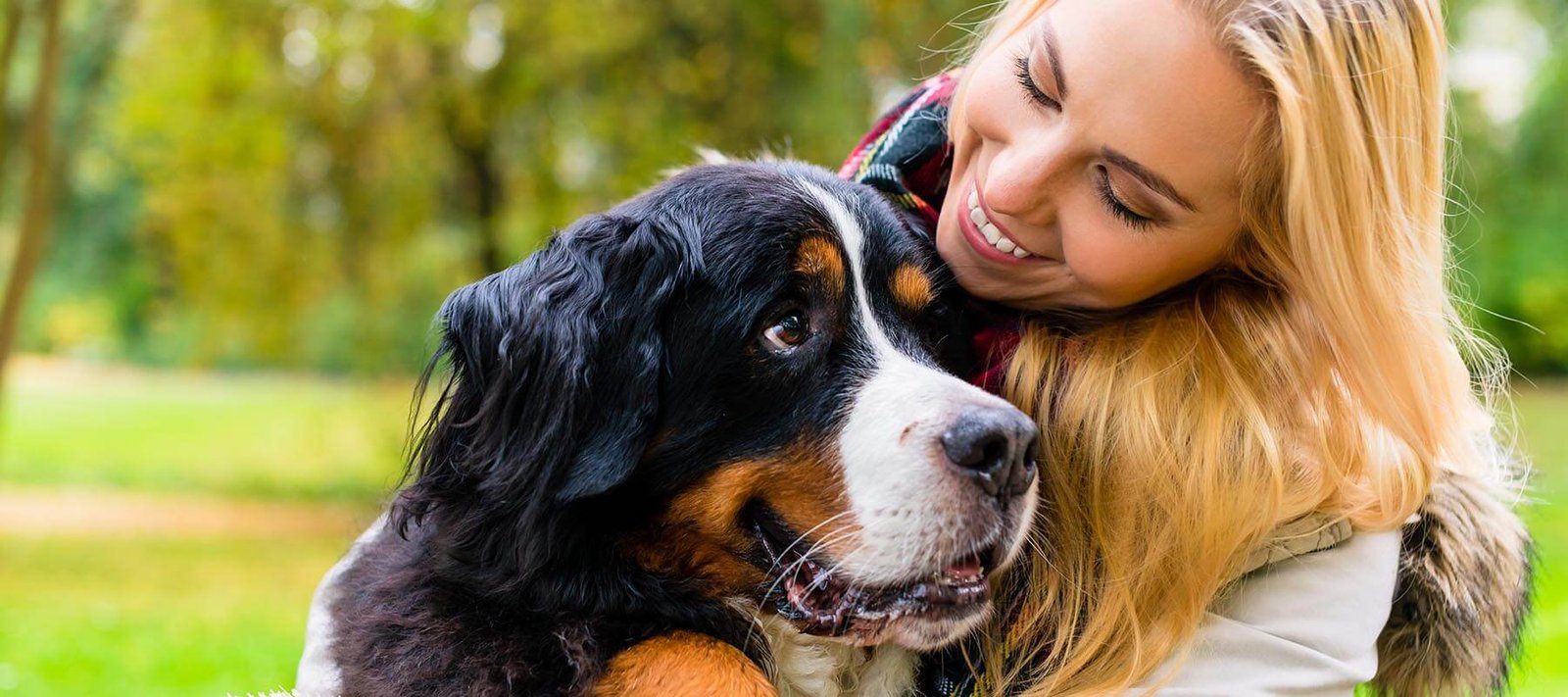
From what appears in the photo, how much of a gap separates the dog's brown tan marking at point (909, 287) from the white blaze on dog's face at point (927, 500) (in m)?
0.26

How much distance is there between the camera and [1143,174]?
2.24 m

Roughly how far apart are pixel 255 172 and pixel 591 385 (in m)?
10.5

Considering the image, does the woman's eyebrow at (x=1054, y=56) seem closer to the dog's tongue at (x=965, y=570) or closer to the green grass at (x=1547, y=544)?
the dog's tongue at (x=965, y=570)

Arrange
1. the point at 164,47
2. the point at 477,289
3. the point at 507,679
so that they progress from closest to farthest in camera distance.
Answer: the point at 507,679 < the point at 477,289 < the point at 164,47

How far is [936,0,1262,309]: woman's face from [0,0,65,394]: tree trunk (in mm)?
12154

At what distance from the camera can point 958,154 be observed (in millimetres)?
2621

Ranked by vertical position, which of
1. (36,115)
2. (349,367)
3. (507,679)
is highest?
(36,115)

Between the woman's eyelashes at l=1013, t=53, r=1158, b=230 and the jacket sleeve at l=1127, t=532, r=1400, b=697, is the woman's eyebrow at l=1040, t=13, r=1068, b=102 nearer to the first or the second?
the woman's eyelashes at l=1013, t=53, r=1158, b=230

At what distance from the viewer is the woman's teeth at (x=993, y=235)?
249cm

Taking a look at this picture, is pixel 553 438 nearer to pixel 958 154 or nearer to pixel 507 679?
pixel 507 679

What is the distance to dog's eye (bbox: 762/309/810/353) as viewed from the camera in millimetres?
2369

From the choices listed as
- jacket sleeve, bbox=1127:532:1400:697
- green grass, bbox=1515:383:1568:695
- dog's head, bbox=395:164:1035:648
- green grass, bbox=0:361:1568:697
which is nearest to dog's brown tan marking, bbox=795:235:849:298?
dog's head, bbox=395:164:1035:648

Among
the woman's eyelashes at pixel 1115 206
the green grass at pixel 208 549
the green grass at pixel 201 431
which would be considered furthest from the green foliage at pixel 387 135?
the woman's eyelashes at pixel 1115 206

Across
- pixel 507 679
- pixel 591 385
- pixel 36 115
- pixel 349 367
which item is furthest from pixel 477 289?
pixel 36 115
